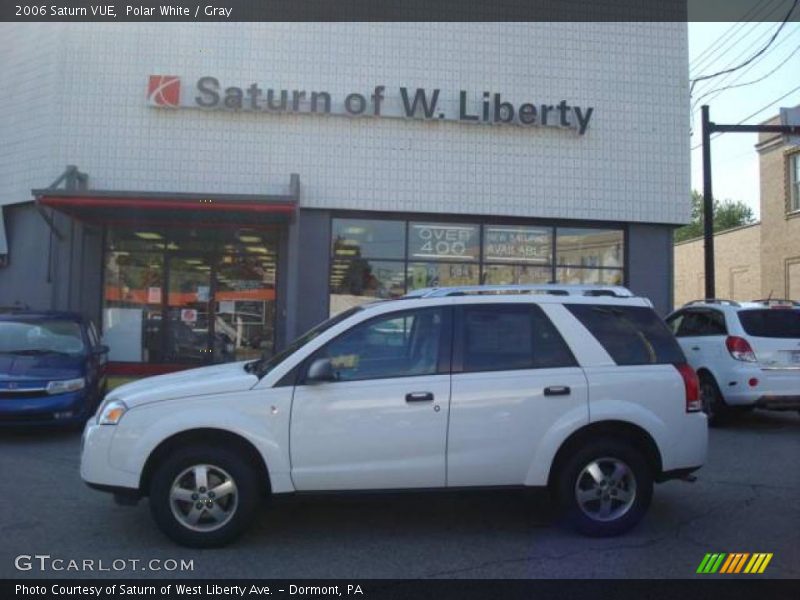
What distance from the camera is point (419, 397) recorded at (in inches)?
199

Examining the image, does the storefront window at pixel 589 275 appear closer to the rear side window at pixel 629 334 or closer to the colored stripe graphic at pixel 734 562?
the rear side window at pixel 629 334

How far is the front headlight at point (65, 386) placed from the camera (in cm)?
873

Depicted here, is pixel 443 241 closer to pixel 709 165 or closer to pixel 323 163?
pixel 323 163

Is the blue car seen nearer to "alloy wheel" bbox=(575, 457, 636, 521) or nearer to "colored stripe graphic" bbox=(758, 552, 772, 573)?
"alloy wheel" bbox=(575, 457, 636, 521)

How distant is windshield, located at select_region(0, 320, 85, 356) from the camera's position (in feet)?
31.2

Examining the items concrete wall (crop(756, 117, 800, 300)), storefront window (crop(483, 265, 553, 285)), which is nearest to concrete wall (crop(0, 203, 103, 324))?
storefront window (crop(483, 265, 553, 285))

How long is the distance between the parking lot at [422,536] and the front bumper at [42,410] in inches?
67.9

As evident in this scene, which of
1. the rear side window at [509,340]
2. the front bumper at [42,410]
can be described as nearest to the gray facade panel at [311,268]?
the front bumper at [42,410]

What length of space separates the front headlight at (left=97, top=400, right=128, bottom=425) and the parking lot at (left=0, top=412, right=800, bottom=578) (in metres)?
0.87

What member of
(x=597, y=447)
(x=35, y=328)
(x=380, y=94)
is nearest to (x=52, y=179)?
(x=35, y=328)

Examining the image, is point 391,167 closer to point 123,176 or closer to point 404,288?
point 404,288

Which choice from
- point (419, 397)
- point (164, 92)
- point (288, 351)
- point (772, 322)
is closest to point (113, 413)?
point (288, 351)

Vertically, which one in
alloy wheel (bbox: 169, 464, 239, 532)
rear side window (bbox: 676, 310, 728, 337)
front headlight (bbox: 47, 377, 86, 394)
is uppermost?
rear side window (bbox: 676, 310, 728, 337)

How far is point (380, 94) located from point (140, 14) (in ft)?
16.5
